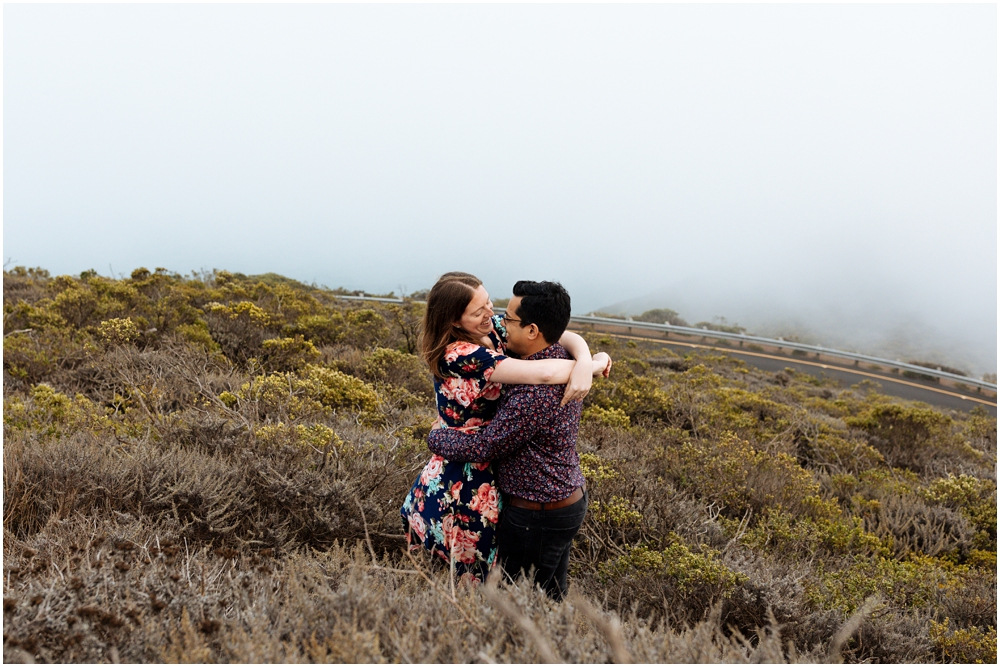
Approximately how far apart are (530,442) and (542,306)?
54cm

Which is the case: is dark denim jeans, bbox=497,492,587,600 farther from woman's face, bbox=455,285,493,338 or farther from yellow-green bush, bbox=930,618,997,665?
yellow-green bush, bbox=930,618,997,665

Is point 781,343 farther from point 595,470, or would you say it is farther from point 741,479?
point 595,470

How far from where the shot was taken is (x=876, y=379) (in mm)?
21281

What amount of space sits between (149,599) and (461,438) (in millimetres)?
1168

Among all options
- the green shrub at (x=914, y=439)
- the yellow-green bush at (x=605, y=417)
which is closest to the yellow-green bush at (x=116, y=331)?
the yellow-green bush at (x=605, y=417)

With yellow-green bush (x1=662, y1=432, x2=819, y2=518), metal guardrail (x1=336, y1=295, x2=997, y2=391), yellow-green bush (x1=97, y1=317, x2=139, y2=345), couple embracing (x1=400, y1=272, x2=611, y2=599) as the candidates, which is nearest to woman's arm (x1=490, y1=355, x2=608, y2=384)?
couple embracing (x1=400, y1=272, x2=611, y2=599)

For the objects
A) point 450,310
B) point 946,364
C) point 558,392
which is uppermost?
point 450,310

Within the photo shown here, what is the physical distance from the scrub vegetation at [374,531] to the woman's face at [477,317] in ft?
3.04

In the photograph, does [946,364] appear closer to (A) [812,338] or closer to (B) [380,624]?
(A) [812,338]

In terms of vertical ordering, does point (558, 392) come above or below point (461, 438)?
above

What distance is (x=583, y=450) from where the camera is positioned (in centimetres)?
453

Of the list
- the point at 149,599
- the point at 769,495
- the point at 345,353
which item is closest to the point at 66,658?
the point at 149,599

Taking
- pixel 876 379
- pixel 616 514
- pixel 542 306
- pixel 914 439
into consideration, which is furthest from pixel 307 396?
pixel 876 379

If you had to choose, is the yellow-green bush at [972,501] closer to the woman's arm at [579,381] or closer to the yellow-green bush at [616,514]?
the yellow-green bush at [616,514]
